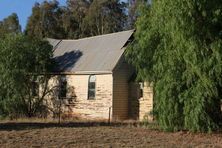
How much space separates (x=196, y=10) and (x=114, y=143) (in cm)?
606

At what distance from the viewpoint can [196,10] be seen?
64.6 ft

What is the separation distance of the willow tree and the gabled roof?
32.0 feet

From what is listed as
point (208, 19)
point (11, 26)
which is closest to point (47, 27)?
point (11, 26)

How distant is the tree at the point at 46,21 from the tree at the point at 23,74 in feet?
98.1

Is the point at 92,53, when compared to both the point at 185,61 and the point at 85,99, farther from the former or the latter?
the point at 185,61

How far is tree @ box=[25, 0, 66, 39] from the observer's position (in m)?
67.1

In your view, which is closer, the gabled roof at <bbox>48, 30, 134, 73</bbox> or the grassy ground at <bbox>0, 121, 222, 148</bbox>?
the grassy ground at <bbox>0, 121, 222, 148</bbox>

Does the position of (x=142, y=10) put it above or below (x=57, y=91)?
above

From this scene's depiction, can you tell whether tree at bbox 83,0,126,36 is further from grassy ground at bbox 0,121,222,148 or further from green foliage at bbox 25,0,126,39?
grassy ground at bbox 0,121,222,148

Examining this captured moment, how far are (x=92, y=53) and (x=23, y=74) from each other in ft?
16.4

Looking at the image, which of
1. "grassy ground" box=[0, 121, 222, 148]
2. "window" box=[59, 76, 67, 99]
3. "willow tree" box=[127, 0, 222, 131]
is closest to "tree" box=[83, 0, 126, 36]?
"window" box=[59, 76, 67, 99]

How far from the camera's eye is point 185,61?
67.5 feet

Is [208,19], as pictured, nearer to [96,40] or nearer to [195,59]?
[195,59]

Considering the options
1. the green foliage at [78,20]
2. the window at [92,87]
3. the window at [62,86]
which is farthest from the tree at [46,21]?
the window at [92,87]
